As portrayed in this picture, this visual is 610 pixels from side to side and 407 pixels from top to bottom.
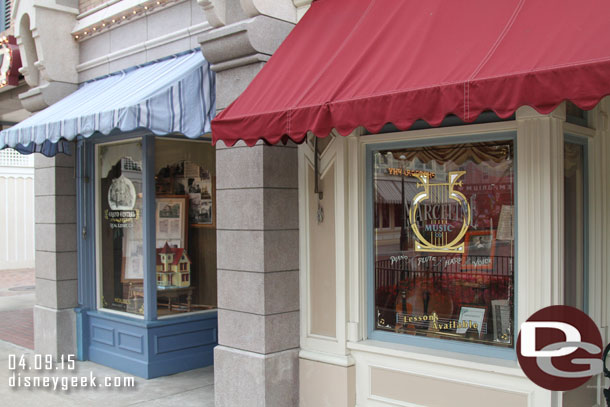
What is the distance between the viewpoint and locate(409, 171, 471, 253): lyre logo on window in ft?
17.4

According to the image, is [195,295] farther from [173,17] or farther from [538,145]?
[538,145]

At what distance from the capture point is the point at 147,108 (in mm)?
6129

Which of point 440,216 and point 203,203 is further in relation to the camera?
point 203,203

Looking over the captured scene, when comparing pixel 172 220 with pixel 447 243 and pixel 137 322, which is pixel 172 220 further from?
pixel 447 243

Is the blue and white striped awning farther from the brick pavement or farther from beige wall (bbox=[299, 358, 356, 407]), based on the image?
the brick pavement

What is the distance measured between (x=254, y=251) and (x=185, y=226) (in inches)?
109

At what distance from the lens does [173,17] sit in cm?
743

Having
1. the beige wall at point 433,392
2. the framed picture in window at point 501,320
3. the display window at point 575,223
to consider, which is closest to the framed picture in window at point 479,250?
the framed picture in window at point 501,320

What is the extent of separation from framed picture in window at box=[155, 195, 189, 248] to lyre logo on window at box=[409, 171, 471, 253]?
384cm

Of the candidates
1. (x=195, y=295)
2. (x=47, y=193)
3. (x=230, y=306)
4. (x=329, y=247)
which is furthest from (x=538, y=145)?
(x=47, y=193)

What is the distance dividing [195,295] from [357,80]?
15.6ft

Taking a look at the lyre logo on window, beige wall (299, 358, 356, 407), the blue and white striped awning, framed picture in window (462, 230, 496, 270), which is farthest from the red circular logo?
the blue and white striped awning

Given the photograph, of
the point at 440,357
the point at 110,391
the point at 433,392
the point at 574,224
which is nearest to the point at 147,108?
the point at 110,391

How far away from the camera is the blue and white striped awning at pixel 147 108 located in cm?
618
